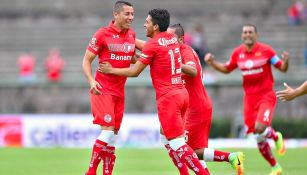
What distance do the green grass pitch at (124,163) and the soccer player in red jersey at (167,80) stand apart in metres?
3.64

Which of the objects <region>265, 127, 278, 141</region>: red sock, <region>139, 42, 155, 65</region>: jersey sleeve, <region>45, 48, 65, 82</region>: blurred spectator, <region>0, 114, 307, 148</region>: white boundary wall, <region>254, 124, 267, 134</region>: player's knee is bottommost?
<region>0, 114, 307, 148</region>: white boundary wall

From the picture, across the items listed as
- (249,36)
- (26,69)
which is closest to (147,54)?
(249,36)

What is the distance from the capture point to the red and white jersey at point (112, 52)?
49.5 ft

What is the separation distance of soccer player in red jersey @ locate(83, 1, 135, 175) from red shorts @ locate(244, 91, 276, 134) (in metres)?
3.85

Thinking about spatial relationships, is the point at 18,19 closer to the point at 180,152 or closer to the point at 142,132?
the point at 142,132

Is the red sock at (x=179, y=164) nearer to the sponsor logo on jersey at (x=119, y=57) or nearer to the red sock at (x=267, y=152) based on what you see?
the sponsor logo on jersey at (x=119, y=57)

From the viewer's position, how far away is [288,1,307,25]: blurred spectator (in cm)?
3803

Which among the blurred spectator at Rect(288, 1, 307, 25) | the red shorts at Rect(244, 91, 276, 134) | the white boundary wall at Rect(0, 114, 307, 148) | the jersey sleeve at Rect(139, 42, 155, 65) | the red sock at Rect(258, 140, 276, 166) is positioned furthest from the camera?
the blurred spectator at Rect(288, 1, 307, 25)

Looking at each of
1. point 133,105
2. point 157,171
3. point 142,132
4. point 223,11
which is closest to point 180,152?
point 157,171

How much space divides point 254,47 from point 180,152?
17.2 feet

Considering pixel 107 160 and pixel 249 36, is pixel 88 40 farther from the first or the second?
pixel 107 160

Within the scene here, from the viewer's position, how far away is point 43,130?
28.3 metres

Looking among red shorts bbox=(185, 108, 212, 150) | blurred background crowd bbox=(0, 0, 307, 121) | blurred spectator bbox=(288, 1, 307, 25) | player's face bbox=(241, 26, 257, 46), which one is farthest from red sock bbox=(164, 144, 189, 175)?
blurred spectator bbox=(288, 1, 307, 25)

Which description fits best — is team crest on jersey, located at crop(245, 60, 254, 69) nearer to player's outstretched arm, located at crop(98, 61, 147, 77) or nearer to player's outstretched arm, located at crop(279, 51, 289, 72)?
player's outstretched arm, located at crop(279, 51, 289, 72)
